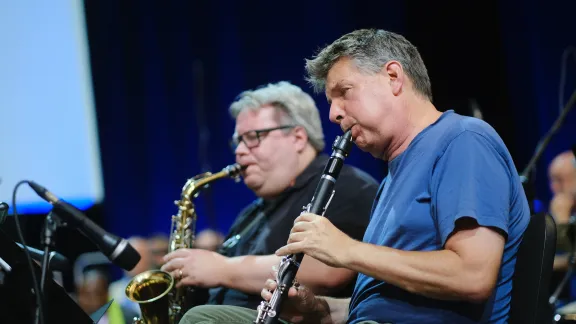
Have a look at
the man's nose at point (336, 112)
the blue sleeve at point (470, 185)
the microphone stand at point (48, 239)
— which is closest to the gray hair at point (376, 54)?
the man's nose at point (336, 112)

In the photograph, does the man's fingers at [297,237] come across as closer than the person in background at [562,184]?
Yes

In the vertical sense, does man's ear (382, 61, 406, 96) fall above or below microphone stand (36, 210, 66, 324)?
above

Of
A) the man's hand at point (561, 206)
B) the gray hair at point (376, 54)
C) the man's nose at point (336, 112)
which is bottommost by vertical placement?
the man's hand at point (561, 206)

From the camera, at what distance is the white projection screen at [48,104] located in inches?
225

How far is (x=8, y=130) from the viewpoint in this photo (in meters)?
5.70

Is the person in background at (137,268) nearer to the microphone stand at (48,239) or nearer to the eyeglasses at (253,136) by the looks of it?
the eyeglasses at (253,136)

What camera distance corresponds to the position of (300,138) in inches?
136

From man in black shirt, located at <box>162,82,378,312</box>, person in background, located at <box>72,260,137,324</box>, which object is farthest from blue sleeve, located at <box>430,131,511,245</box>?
person in background, located at <box>72,260,137,324</box>

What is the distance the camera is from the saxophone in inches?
117

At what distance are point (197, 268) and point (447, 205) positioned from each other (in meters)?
1.54

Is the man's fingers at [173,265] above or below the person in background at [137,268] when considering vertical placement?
above

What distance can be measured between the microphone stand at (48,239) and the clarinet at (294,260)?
2.39 feet

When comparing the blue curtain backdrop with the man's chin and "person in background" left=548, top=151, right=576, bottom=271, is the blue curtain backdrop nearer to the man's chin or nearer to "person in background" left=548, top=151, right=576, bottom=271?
"person in background" left=548, top=151, right=576, bottom=271

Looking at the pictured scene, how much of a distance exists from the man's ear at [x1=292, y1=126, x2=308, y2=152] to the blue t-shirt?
1.34 meters
